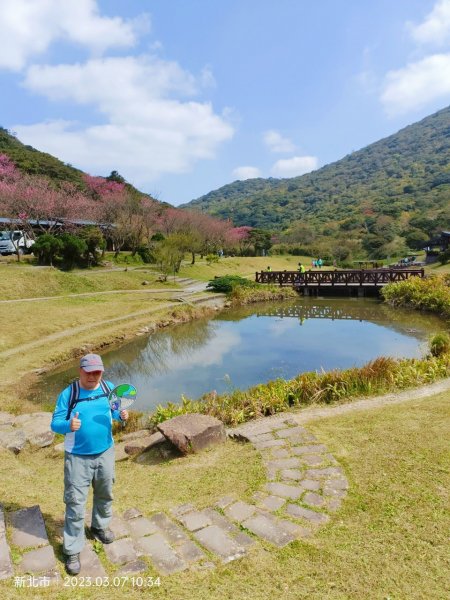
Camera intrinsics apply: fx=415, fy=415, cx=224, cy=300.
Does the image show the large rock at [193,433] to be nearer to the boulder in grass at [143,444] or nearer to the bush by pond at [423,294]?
the boulder in grass at [143,444]

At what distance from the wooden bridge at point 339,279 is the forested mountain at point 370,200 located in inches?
860

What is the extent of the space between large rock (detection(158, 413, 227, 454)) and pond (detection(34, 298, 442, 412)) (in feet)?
11.6

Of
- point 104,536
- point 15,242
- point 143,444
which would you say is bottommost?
point 143,444

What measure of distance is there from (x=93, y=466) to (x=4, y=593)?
97 cm

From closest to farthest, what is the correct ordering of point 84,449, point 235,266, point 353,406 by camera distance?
point 84,449 → point 353,406 → point 235,266

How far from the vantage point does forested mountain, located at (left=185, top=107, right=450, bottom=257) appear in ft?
196

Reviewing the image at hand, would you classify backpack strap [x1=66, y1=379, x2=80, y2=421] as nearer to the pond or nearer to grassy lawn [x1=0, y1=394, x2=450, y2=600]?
grassy lawn [x1=0, y1=394, x2=450, y2=600]

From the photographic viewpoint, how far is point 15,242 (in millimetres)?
27203

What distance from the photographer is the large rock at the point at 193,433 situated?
18.7ft

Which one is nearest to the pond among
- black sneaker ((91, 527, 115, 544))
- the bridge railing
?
black sneaker ((91, 527, 115, 544))

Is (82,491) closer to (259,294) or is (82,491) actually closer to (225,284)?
(225,284)

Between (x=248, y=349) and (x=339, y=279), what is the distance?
731 inches

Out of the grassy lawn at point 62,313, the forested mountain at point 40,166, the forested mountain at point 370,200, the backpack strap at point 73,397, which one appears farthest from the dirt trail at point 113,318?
the forested mountain at point 370,200

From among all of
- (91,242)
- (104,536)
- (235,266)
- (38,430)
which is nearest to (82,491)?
(104,536)
